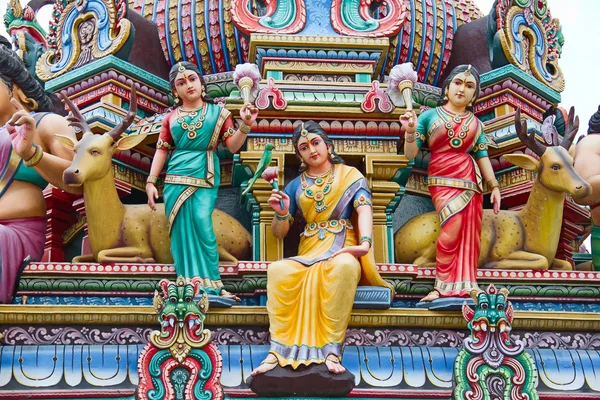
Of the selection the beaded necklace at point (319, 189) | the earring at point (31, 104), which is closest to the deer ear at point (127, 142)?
the earring at point (31, 104)

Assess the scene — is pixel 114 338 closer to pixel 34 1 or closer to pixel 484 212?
pixel 484 212

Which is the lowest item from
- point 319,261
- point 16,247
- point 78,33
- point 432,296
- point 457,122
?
point 432,296

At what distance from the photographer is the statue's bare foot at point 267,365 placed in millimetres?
9781

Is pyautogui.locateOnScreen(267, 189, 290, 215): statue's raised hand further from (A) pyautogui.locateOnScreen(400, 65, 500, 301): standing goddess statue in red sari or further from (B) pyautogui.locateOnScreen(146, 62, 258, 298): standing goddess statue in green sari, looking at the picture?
(A) pyautogui.locateOnScreen(400, 65, 500, 301): standing goddess statue in red sari

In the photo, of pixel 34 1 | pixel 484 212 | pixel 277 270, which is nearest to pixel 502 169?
pixel 484 212

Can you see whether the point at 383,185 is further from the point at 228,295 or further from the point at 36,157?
the point at 36,157

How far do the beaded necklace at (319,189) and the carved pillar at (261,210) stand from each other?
433 millimetres

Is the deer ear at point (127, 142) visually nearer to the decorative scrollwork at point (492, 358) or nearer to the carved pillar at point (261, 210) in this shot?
the carved pillar at point (261, 210)

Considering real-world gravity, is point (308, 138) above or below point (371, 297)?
above

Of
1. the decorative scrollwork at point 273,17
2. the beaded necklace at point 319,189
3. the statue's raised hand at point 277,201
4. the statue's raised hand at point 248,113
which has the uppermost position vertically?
the decorative scrollwork at point 273,17

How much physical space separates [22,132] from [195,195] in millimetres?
1557

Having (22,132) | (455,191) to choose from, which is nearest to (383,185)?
(455,191)

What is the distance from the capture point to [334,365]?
980cm

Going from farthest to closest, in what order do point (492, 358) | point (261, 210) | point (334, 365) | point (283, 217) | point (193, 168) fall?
point (261, 210)
point (193, 168)
point (283, 217)
point (492, 358)
point (334, 365)
